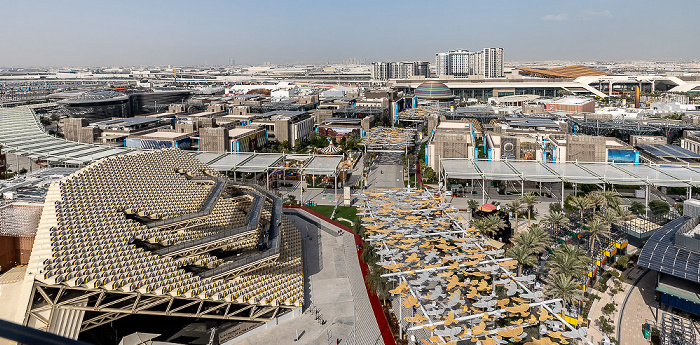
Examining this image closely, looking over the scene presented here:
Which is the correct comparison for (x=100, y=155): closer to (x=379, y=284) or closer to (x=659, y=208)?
(x=379, y=284)

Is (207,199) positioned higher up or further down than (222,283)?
higher up

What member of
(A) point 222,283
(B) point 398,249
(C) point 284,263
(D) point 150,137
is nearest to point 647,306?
(B) point 398,249

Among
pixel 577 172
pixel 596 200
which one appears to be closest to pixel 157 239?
pixel 596 200

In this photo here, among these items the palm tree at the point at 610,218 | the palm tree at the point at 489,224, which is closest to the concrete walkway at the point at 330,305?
the palm tree at the point at 489,224

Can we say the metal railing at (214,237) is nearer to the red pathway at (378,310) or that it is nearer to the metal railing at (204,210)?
the metal railing at (204,210)

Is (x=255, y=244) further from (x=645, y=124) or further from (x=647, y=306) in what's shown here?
(x=645, y=124)
